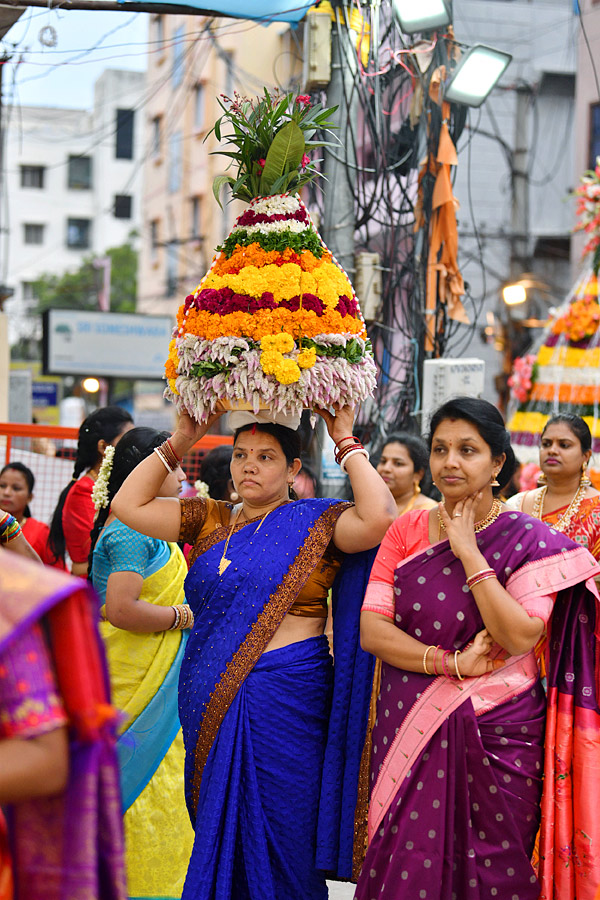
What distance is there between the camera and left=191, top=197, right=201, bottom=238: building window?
2586 cm

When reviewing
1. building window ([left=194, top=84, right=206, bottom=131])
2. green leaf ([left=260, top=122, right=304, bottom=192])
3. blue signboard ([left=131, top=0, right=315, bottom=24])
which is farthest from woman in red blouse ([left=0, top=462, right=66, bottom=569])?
building window ([left=194, top=84, right=206, bottom=131])

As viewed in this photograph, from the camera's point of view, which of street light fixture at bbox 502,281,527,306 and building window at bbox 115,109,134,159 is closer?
street light fixture at bbox 502,281,527,306

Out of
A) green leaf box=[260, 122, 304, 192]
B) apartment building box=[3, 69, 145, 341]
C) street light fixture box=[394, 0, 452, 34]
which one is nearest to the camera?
green leaf box=[260, 122, 304, 192]

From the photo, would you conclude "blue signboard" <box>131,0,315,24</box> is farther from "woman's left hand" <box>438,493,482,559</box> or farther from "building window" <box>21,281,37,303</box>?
"building window" <box>21,281,37,303</box>

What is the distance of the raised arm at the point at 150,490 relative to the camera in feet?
11.2

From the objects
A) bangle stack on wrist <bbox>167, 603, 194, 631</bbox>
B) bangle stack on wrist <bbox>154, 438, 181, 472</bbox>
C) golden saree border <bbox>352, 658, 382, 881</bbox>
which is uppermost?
bangle stack on wrist <bbox>154, 438, 181, 472</bbox>

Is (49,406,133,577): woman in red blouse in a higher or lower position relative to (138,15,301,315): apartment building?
lower

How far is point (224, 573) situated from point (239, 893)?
101 cm

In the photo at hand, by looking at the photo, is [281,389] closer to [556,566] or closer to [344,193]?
[556,566]

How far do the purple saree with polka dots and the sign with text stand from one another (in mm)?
11988

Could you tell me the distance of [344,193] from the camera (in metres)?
6.13

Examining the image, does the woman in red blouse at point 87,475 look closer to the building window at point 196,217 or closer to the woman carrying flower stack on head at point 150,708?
the woman carrying flower stack on head at point 150,708

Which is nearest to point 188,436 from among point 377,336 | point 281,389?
point 281,389

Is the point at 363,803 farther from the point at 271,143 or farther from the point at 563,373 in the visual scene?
the point at 563,373
